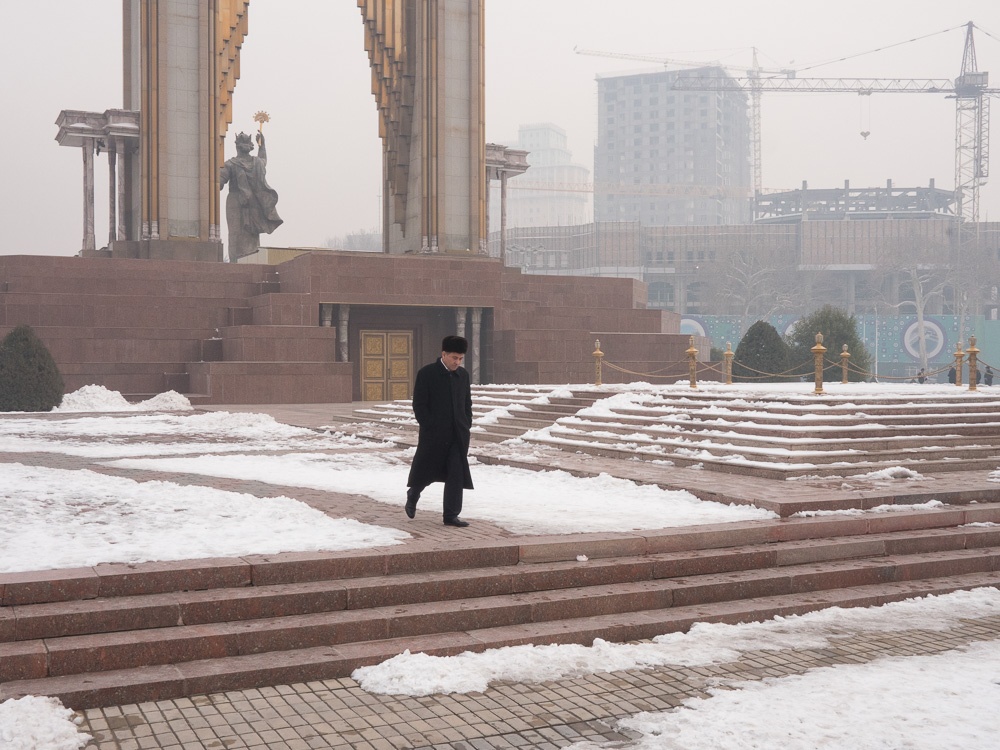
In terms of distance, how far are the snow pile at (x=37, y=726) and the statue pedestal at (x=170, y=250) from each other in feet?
85.5

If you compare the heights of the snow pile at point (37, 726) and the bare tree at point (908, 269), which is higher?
the bare tree at point (908, 269)

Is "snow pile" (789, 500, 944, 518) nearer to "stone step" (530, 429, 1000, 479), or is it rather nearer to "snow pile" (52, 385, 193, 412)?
"stone step" (530, 429, 1000, 479)

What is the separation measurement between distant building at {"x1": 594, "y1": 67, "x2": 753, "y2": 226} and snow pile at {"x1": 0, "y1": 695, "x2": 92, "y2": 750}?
160962 mm

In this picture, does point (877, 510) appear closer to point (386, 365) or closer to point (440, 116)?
point (386, 365)

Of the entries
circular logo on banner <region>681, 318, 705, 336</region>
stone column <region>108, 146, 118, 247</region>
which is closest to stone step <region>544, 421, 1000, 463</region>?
stone column <region>108, 146, 118, 247</region>

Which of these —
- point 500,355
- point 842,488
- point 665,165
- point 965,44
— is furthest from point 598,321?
point 665,165

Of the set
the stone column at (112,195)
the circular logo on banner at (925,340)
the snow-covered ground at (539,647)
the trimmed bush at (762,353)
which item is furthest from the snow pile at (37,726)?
the circular logo on banner at (925,340)

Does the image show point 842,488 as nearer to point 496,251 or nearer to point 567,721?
point 567,721

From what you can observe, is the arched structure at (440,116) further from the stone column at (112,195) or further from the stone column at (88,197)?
the stone column at (88,197)

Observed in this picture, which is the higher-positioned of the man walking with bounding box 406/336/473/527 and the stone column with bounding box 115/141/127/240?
the stone column with bounding box 115/141/127/240

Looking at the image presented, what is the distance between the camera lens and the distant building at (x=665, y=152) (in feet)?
Result: 546

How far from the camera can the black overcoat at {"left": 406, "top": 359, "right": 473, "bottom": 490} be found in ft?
27.2

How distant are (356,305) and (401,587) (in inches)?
835

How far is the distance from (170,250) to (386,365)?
24.0 ft
